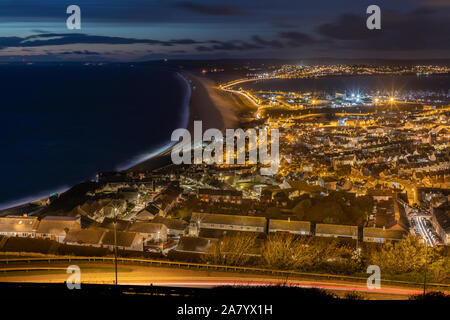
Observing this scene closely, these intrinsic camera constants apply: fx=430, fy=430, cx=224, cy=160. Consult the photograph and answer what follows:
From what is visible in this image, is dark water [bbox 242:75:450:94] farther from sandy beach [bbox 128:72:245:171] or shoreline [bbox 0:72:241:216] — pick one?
shoreline [bbox 0:72:241:216]

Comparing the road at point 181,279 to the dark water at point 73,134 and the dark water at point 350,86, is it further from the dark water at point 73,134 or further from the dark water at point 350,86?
the dark water at point 350,86

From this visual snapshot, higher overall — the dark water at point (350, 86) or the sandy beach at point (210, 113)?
the dark water at point (350, 86)

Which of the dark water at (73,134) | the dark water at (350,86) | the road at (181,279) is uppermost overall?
the dark water at (350,86)

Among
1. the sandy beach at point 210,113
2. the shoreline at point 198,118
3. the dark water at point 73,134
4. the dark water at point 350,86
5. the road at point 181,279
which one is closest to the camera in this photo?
the road at point 181,279

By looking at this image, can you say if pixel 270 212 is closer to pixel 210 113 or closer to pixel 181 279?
pixel 181 279

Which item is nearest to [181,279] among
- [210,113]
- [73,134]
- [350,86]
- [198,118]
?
[73,134]

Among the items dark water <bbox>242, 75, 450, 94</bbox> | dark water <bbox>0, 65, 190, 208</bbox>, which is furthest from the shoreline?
dark water <bbox>242, 75, 450, 94</bbox>

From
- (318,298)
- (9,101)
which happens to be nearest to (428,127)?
(318,298)

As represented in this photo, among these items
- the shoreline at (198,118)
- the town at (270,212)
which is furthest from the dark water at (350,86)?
the town at (270,212)
